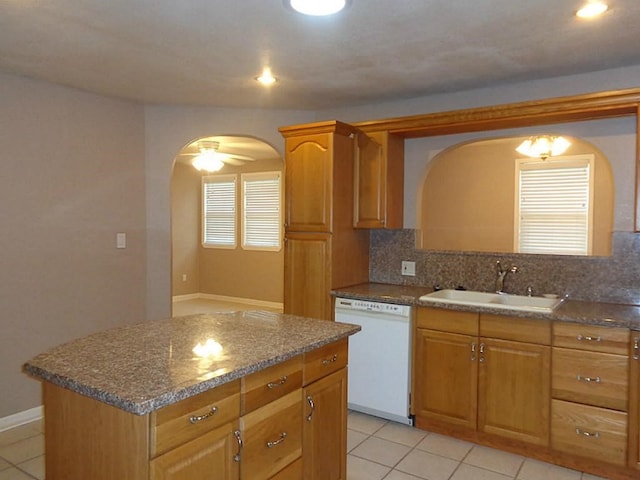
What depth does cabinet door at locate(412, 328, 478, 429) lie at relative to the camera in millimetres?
2971

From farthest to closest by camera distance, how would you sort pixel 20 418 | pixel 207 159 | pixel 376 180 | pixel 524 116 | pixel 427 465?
pixel 207 159 < pixel 376 180 < pixel 20 418 < pixel 524 116 < pixel 427 465

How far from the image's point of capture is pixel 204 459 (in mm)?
1536

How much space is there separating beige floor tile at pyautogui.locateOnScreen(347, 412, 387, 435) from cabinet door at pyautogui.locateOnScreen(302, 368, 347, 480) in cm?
96

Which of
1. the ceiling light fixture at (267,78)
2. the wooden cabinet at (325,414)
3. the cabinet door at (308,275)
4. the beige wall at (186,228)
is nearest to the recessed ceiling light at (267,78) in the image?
the ceiling light fixture at (267,78)

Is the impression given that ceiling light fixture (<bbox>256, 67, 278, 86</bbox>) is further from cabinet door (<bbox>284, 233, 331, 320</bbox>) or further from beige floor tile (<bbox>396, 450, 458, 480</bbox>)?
beige floor tile (<bbox>396, 450, 458, 480</bbox>)

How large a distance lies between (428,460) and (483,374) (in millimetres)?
619

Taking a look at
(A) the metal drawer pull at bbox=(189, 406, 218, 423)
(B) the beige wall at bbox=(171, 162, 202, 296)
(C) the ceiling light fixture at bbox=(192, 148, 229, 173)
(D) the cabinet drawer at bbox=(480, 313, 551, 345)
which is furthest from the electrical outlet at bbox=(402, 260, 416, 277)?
(B) the beige wall at bbox=(171, 162, 202, 296)

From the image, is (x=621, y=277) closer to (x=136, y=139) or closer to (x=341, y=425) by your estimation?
(x=341, y=425)

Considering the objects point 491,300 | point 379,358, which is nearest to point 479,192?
point 491,300

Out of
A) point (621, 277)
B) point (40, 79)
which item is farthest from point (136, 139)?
point (621, 277)

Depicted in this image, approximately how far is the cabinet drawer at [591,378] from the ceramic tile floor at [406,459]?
46 cm

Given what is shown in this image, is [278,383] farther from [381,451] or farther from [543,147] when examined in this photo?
[543,147]

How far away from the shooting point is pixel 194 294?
8.57 m

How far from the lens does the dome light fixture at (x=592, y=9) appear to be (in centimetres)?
209
